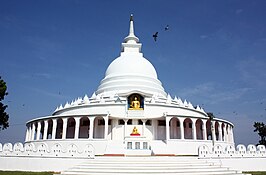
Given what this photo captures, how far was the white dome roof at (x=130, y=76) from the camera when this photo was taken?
3372 centimetres

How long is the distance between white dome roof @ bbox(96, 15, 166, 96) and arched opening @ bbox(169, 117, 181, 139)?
20.0 feet

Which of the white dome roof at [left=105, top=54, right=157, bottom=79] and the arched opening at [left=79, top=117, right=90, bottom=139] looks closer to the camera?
the arched opening at [left=79, top=117, right=90, bottom=139]

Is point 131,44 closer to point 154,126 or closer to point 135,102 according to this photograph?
point 135,102

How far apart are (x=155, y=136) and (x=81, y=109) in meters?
10.4

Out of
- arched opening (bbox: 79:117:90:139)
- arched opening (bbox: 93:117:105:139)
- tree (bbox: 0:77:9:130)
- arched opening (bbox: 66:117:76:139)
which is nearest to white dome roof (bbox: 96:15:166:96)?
arched opening (bbox: 93:117:105:139)

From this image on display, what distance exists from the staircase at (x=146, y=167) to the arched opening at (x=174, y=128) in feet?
44.6

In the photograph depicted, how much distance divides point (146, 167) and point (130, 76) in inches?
894

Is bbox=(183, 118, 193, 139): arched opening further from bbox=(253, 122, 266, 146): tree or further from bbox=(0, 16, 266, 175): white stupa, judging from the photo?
bbox=(253, 122, 266, 146): tree

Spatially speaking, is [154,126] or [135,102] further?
[135,102]

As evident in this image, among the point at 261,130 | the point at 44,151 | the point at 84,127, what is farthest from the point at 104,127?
the point at 261,130

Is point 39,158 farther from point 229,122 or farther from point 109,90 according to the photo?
point 229,122

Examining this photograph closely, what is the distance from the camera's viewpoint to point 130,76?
34.8 metres

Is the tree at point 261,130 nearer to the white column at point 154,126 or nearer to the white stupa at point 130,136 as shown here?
the white stupa at point 130,136

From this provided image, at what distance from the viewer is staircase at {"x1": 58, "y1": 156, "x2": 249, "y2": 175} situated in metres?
12.5
